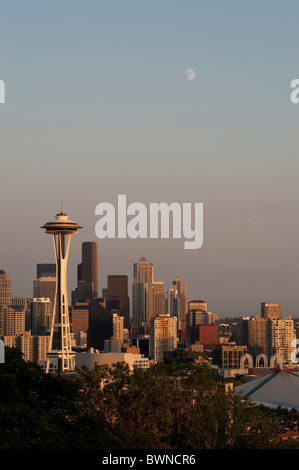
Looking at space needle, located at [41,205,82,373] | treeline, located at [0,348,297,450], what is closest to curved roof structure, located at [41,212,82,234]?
space needle, located at [41,205,82,373]

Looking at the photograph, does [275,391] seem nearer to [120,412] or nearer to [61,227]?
[61,227]

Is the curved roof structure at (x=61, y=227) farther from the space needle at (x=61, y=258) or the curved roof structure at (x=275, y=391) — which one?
the curved roof structure at (x=275, y=391)

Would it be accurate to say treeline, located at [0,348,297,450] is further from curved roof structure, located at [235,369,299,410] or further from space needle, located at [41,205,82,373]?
space needle, located at [41,205,82,373]

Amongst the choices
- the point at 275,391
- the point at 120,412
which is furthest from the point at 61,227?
the point at 120,412

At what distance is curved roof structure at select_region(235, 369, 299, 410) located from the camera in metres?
119

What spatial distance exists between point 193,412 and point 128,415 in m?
7.55

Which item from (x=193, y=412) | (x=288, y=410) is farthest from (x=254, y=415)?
(x=288, y=410)

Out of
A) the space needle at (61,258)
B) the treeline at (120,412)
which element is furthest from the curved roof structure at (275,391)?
the treeline at (120,412)

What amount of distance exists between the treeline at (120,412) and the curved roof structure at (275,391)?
208 ft

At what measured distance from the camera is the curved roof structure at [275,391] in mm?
119363

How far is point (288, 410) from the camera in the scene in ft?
362

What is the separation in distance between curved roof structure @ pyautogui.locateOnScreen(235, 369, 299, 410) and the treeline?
208 ft

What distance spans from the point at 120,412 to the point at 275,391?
3702 inches
